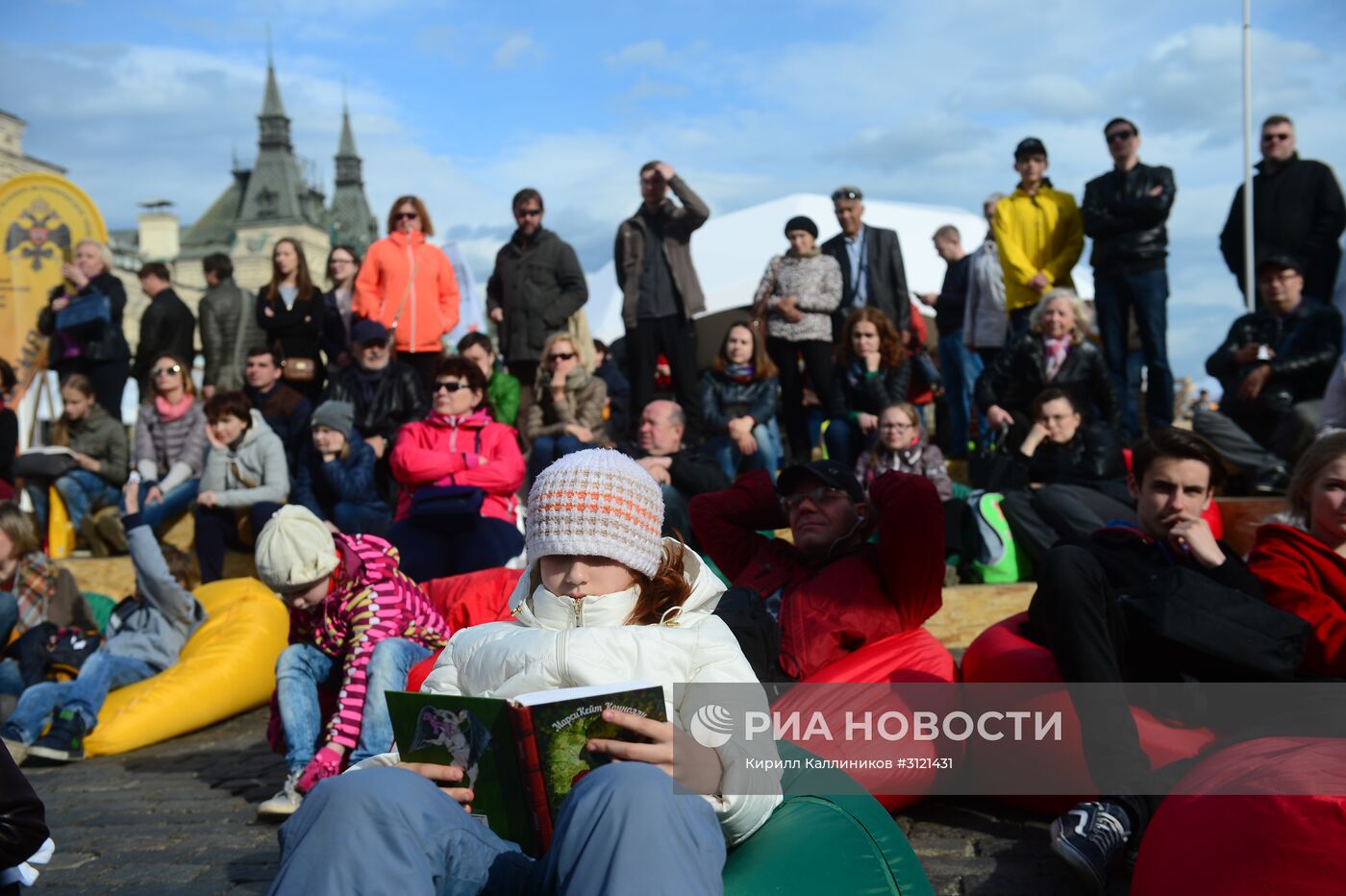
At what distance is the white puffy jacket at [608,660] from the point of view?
2770 millimetres

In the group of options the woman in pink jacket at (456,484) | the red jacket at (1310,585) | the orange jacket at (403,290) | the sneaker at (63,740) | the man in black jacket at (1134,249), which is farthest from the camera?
the orange jacket at (403,290)

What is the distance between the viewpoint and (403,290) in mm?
9195

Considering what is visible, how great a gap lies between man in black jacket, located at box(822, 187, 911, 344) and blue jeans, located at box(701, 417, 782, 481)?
1.35 metres

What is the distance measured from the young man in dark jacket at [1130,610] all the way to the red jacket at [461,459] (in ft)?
12.4

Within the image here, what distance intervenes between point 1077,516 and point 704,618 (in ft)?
13.2

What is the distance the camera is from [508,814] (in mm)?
2613

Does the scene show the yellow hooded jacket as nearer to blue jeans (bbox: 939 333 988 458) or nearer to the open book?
blue jeans (bbox: 939 333 988 458)

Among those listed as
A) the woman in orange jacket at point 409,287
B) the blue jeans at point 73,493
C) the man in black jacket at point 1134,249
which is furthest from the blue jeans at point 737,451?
the blue jeans at point 73,493

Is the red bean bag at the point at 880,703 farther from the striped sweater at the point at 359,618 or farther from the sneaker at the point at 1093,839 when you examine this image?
the striped sweater at the point at 359,618

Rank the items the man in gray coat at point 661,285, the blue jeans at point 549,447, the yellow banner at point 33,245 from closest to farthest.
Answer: the blue jeans at point 549,447
the man in gray coat at point 661,285
the yellow banner at point 33,245

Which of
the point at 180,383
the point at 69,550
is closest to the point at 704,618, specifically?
the point at 180,383

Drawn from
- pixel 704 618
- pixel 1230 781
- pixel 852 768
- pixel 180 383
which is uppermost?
pixel 180 383

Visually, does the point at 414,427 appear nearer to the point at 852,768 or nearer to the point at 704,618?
the point at 852,768

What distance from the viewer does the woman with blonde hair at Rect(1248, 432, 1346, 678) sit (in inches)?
142
